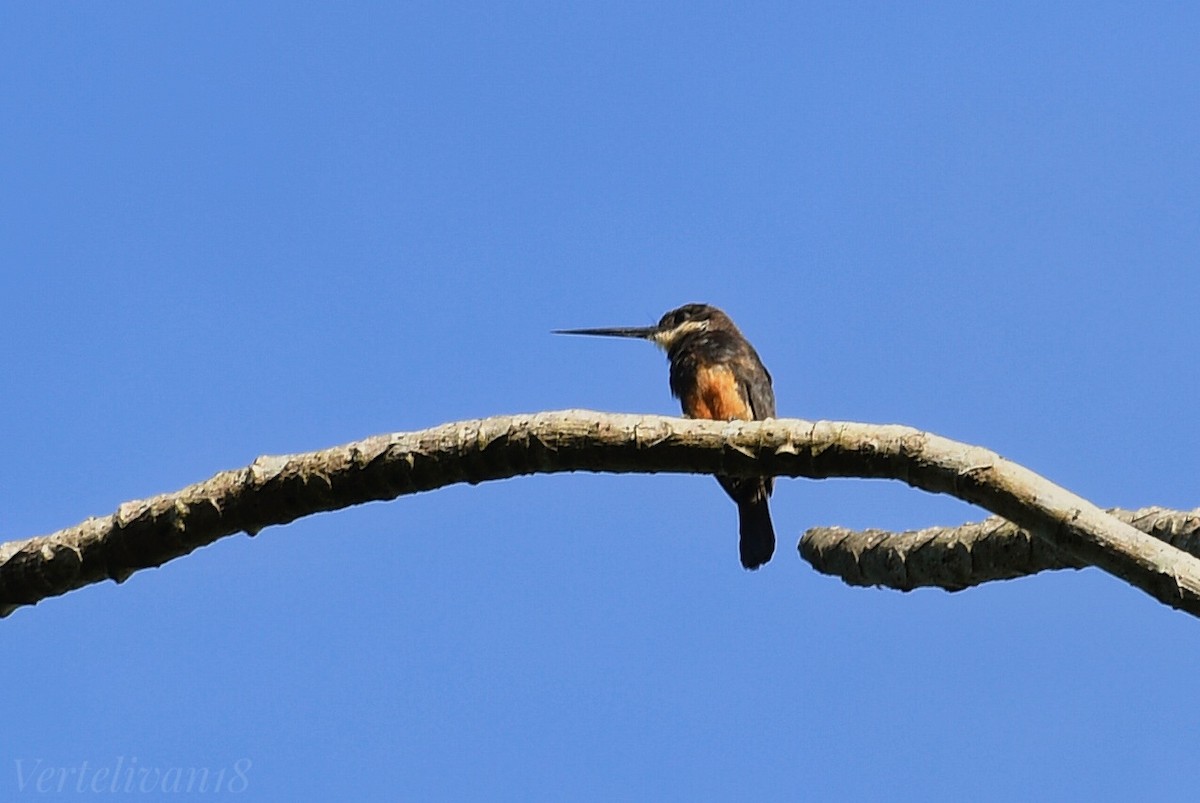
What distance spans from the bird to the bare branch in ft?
4.57

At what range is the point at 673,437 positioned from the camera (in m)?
3.45

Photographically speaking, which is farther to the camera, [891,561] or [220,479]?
[891,561]

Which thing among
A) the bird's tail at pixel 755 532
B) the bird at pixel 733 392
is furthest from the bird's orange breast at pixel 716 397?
the bird's tail at pixel 755 532

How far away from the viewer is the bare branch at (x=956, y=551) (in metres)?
Result: 4.38

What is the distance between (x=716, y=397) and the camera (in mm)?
6801

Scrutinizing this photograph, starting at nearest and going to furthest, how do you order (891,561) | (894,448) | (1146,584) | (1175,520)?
(1146,584), (894,448), (1175,520), (891,561)

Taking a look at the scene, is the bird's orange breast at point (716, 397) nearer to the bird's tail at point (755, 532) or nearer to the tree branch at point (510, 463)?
the bird's tail at point (755, 532)

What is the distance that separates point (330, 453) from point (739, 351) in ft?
13.1

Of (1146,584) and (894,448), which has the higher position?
(894,448)

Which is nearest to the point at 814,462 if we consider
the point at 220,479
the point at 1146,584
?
the point at 1146,584

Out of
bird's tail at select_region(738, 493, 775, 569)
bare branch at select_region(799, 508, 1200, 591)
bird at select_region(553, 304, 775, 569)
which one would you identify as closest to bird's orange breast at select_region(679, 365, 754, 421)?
bird at select_region(553, 304, 775, 569)

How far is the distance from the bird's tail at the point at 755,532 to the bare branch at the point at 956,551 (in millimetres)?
1328

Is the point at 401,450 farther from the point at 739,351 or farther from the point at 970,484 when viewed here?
the point at 739,351

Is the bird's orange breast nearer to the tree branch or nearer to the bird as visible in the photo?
the bird
